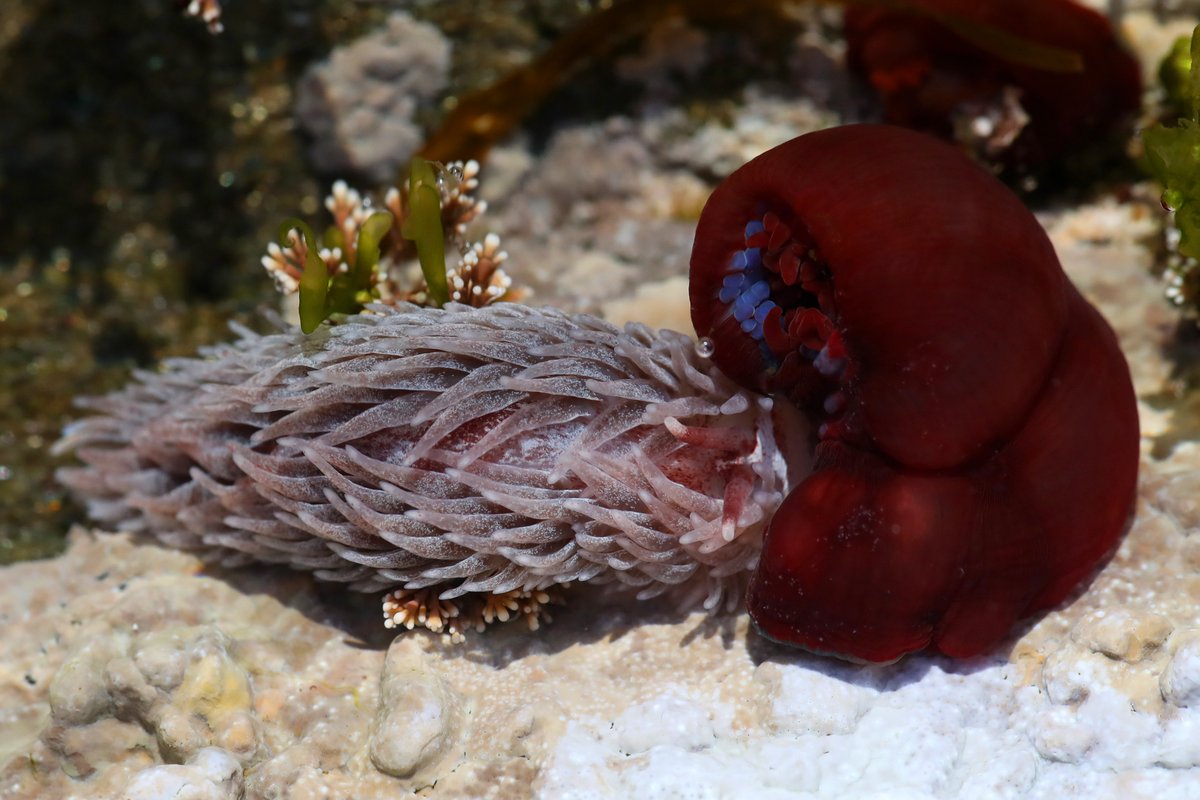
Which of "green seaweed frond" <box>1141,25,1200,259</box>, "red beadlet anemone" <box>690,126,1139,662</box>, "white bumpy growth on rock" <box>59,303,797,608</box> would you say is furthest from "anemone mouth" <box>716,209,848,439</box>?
"green seaweed frond" <box>1141,25,1200,259</box>

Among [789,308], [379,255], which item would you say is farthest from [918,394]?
[379,255]

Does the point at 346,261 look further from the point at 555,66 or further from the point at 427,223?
the point at 555,66

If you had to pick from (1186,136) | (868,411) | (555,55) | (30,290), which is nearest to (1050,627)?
(868,411)

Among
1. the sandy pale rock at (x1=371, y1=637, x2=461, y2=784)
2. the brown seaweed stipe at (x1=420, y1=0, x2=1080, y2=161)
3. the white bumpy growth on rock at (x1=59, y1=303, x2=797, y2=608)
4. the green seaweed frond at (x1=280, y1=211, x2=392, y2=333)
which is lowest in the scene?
the sandy pale rock at (x1=371, y1=637, x2=461, y2=784)

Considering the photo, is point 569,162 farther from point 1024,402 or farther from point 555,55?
point 1024,402

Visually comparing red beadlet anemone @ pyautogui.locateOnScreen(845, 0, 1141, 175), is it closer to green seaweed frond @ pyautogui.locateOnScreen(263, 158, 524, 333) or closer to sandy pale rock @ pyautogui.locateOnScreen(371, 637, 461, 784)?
green seaweed frond @ pyautogui.locateOnScreen(263, 158, 524, 333)
